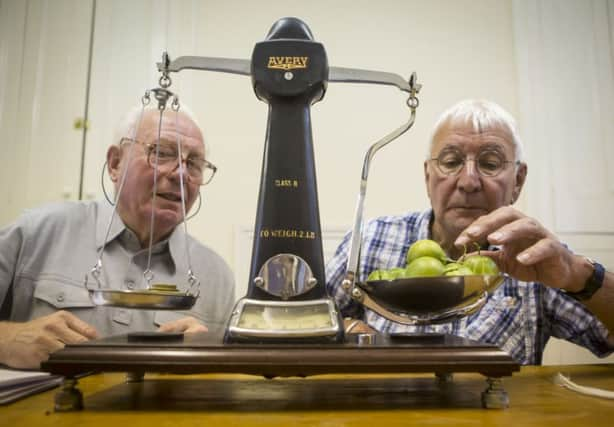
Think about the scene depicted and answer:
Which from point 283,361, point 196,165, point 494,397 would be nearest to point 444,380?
point 494,397

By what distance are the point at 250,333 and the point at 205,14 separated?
2.32 meters

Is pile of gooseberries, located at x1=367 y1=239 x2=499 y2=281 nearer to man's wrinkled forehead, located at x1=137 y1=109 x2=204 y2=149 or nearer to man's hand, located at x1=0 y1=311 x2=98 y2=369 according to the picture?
man's hand, located at x1=0 y1=311 x2=98 y2=369

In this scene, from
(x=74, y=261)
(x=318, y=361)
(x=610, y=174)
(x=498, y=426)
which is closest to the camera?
(x=498, y=426)

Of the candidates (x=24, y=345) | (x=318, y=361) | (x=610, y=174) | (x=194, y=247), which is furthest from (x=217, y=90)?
(x=318, y=361)

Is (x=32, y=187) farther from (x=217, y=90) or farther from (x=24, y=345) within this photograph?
(x=24, y=345)

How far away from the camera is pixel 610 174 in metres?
2.62

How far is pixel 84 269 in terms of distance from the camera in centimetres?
156

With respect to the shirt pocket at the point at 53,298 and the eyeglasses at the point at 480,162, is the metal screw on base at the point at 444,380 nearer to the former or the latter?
the eyeglasses at the point at 480,162

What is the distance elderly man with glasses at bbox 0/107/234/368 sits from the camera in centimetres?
147

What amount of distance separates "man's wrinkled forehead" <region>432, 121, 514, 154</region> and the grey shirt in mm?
822

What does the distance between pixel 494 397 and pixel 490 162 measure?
89 cm

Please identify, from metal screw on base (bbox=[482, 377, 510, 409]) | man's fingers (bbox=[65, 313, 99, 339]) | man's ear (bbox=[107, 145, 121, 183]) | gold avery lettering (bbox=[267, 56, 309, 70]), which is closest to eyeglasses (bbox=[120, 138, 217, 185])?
man's ear (bbox=[107, 145, 121, 183])

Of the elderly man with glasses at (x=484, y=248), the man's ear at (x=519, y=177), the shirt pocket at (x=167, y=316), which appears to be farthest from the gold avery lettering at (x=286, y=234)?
the man's ear at (x=519, y=177)

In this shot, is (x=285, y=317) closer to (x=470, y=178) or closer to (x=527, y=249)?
(x=527, y=249)
